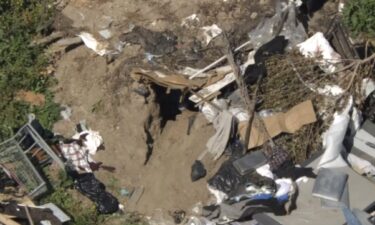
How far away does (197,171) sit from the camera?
8.59m

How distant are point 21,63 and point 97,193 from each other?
1838 millimetres

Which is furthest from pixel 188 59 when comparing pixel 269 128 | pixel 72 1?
pixel 72 1

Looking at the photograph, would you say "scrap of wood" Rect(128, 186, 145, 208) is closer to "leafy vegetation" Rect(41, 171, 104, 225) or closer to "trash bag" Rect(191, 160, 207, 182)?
"leafy vegetation" Rect(41, 171, 104, 225)

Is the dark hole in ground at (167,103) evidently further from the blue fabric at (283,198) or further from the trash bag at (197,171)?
the blue fabric at (283,198)

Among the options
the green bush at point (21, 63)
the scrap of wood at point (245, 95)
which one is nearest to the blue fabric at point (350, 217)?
the scrap of wood at point (245, 95)

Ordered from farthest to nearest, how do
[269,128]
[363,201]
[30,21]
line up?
[30,21], [269,128], [363,201]

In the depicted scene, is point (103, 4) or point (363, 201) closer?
point (363, 201)

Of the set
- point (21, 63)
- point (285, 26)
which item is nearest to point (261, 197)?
point (285, 26)

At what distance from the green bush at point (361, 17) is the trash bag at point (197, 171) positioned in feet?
8.45

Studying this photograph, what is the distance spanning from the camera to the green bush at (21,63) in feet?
29.1

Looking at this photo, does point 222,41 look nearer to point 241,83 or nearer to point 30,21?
point 241,83

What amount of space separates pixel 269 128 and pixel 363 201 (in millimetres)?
1237

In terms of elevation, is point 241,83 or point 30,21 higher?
point 30,21

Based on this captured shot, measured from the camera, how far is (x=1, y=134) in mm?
8664
